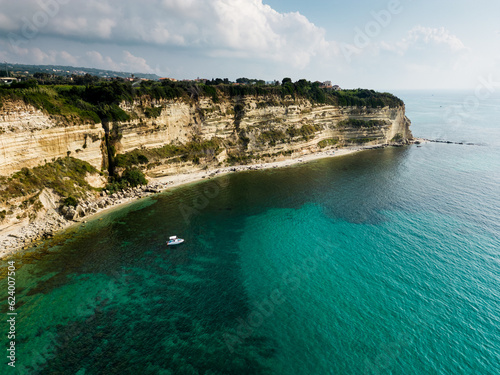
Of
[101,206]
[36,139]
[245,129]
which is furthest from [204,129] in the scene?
[36,139]

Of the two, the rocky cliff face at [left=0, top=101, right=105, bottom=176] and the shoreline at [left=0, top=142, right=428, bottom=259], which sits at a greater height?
the rocky cliff face at [left=0, top=101, right=105, bottom=176]

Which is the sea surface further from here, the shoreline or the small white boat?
the shoreline

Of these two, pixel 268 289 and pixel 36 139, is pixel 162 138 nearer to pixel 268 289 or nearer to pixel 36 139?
pixel 36 139

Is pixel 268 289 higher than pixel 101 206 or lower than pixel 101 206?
lower

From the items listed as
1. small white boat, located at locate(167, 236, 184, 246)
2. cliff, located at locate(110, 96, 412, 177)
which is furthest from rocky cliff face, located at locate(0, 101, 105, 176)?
small white boat, located at locate(167, 236, 184, 246)

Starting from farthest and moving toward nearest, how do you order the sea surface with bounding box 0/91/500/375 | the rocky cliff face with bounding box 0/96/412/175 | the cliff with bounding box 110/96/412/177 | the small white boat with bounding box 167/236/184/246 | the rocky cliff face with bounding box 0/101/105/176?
the cliff with bounding box 110/96/412/177 → the rocky cliff face with bounding box 0/96/412/175 → the rocky cliff face with bounding box 0/101/105/176 → the small white boat with bounding box 167/236/184/246 → the sea surface with bounding box 0/91/500/375
